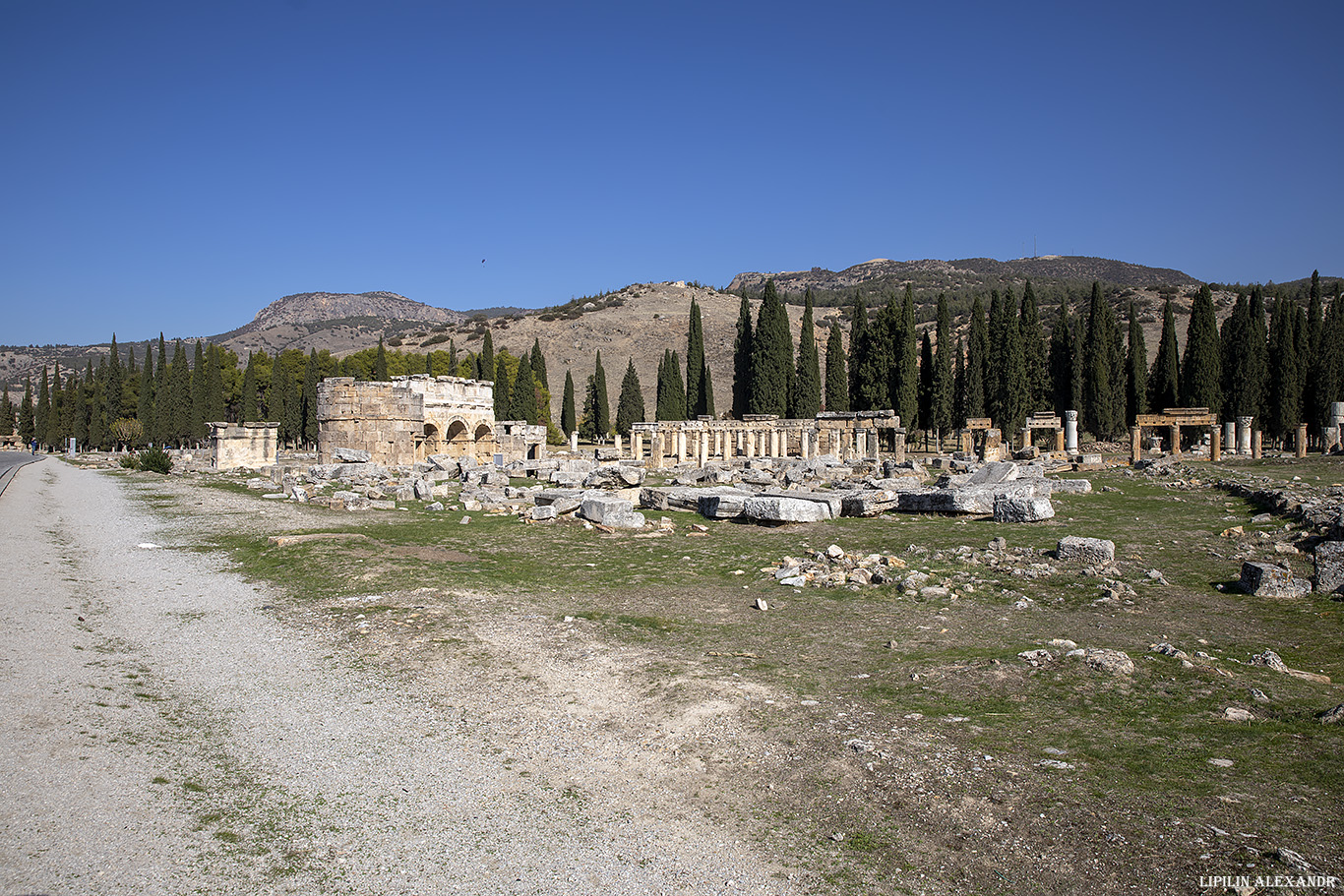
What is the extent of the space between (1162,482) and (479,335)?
87051 millimetres

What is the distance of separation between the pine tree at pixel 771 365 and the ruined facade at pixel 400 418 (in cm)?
2015

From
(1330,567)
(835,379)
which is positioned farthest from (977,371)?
(1330,567)

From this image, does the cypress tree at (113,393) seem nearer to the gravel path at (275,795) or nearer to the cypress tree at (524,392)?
the cypress tree at (524,392)

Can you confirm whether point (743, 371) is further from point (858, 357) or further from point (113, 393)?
point (113, 393)

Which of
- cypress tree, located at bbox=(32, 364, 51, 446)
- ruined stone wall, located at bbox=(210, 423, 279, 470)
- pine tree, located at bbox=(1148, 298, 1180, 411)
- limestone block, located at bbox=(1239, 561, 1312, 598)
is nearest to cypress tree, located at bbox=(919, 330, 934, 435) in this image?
pine tree, located at bbox=(1148, 298, 1180, 411)

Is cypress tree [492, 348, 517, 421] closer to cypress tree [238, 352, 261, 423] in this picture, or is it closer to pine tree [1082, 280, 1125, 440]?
cypress tree [238, 352, 261, 423]

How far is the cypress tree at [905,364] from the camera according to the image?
46.3m

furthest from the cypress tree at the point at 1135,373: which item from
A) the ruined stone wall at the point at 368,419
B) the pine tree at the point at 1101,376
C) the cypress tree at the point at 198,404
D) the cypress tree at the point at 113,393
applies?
the cypress tree at the point at 113,393

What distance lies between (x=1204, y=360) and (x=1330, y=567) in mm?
40846

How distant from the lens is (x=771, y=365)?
50.4 metres

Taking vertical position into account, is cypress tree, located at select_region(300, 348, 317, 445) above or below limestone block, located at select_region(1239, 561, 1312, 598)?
above

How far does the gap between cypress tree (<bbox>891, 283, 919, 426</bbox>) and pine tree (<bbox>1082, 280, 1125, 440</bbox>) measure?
33.6 ft

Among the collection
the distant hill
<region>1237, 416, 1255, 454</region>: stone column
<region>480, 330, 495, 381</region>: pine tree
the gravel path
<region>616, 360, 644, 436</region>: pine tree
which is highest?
the distant hill

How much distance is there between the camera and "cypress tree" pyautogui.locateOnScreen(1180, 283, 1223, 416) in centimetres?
4253
